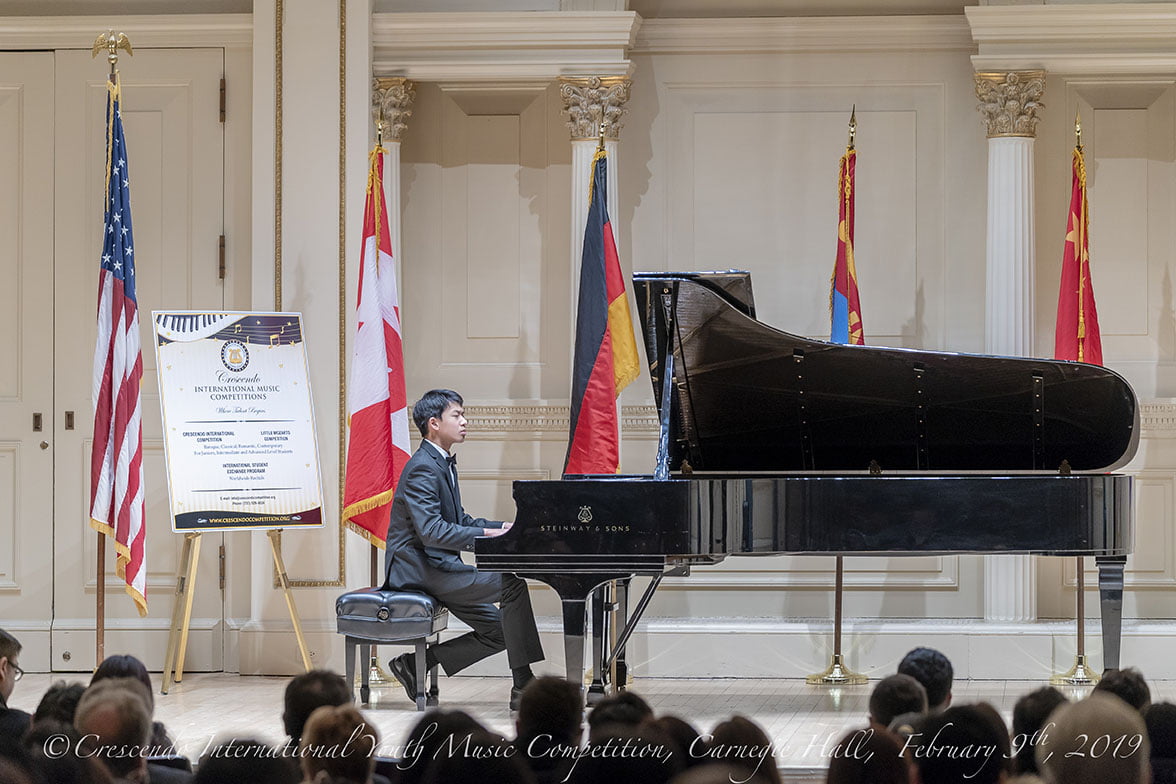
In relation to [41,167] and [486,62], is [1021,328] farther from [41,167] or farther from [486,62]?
[41,167]

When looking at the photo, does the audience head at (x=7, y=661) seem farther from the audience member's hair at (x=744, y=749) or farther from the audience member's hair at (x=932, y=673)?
the audience member's hair at (x=932, y=673)

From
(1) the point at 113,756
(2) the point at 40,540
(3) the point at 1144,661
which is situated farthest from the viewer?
(2) the point at 40,540

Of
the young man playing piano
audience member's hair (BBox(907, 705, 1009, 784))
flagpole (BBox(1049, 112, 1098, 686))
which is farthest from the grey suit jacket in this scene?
audience member's hair (BBox(907, 705, 1009, 784))

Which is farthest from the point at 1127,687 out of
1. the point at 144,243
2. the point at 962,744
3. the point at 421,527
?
the point at 144,243

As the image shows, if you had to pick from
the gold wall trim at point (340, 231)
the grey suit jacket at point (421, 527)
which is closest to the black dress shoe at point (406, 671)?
the grey suit jacket at point (421, 527)

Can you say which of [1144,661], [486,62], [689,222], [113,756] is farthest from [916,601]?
[113,756]

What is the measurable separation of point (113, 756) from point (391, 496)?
4.02 metres

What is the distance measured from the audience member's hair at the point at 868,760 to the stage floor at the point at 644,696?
2.73 meters

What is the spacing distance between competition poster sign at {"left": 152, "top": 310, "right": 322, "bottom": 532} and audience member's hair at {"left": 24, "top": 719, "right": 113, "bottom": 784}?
3.82 meters

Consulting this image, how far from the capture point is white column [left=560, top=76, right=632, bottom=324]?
7.26 m

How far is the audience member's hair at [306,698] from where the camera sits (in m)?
2.92

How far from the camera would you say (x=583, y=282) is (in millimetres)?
6719

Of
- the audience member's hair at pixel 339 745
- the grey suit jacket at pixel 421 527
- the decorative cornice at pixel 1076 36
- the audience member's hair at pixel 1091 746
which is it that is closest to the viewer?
the audience member's hair at pixel 1091 746

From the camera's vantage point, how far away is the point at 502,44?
729 centimetres
